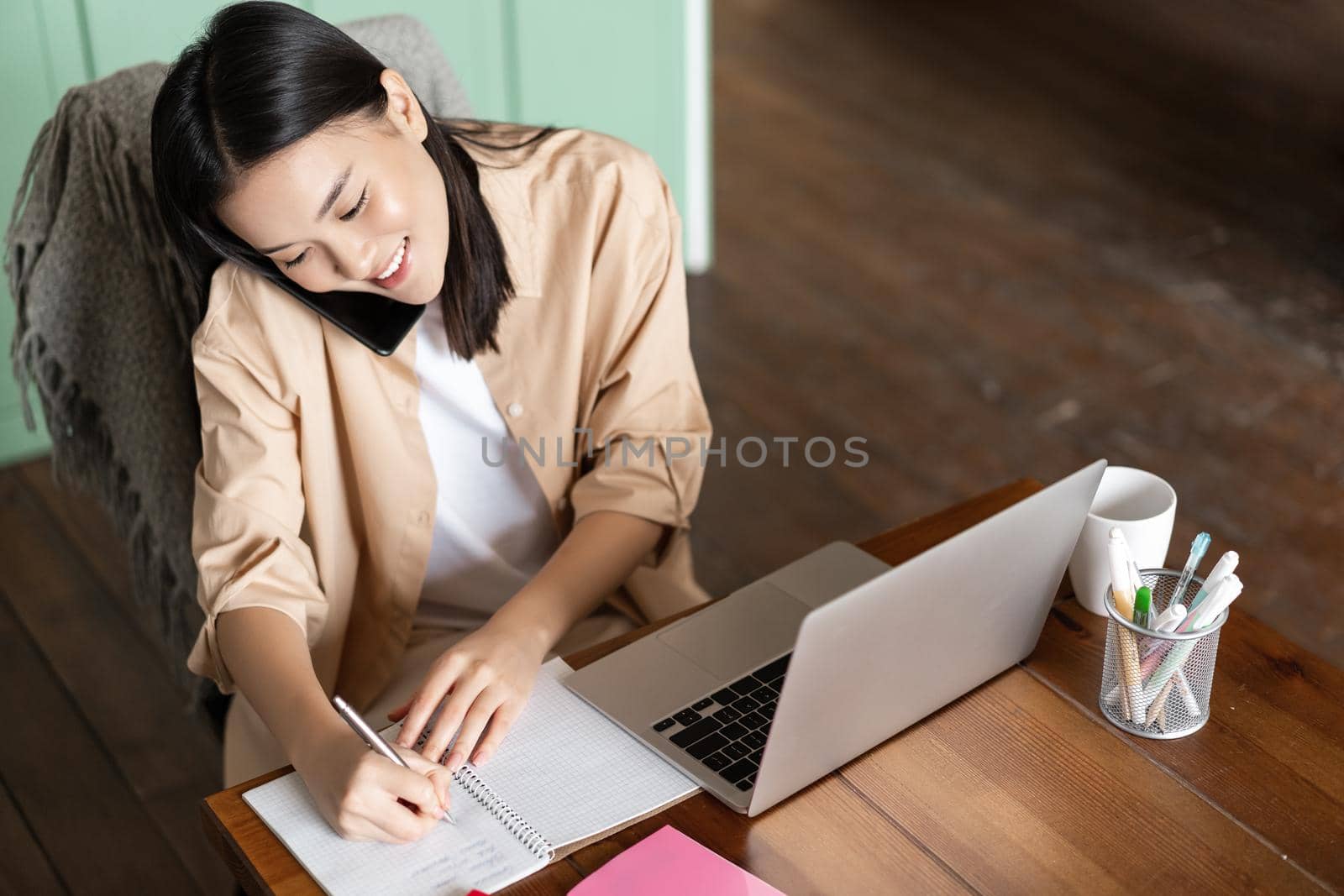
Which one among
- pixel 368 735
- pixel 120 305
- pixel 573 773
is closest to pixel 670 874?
pixel 573 773

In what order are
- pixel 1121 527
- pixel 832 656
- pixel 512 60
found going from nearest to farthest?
1. pixel 832 656
2. pixel 1121 527
3. pixel 512 60

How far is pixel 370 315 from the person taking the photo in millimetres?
1206

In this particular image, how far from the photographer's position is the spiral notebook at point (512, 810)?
35.3 inches

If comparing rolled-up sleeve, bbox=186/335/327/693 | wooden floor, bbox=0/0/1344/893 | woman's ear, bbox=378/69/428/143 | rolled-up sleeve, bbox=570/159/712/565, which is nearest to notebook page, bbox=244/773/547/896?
rolled-up sleeve, bbox=186/335/327/693

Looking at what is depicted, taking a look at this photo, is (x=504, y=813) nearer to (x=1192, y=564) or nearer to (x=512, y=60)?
(x=1192, y=564)

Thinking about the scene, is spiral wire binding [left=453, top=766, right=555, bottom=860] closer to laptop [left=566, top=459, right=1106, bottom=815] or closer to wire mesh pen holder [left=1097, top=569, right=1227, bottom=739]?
laptop [left=566, top=459, right=1106, bottom=815]

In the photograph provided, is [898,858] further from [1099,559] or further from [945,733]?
[1099,559]

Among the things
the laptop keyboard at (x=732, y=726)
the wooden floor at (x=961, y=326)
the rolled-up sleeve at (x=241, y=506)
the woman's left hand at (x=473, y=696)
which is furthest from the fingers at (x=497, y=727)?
the wooden floor at (x=961, y=326)

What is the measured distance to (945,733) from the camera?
1.00m

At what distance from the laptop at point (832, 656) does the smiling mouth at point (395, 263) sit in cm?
35

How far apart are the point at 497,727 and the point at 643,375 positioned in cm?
41

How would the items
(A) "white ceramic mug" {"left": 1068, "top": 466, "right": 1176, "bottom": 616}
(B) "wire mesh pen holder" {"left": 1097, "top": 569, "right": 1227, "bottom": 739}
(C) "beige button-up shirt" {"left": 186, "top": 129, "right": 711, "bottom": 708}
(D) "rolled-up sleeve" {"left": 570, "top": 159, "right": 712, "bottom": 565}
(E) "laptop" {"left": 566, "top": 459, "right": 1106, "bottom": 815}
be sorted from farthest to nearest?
(D) "rolled-up sleeve" {"left": 570, "top": 159, "right": 712, "bottom": 565}, (C) "beige button-up shirt" {"left": 186, "top": 129, "right": 711, "bottom": 708}, (A) "white ceramic mug" {"left": 1068, "top": 466, "right": 1176, "bottom": 616}, (B) "wire mesh pen holder" {"left": 1097, "top": 569, "right": 1227, "bottom": 739}, (E) "laptop" {"left": 566, "top": 459, "right": 1106, "bottom": 815}

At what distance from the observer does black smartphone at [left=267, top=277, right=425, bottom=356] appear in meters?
1.19

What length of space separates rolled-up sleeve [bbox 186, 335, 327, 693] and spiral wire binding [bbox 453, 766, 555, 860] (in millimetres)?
269
